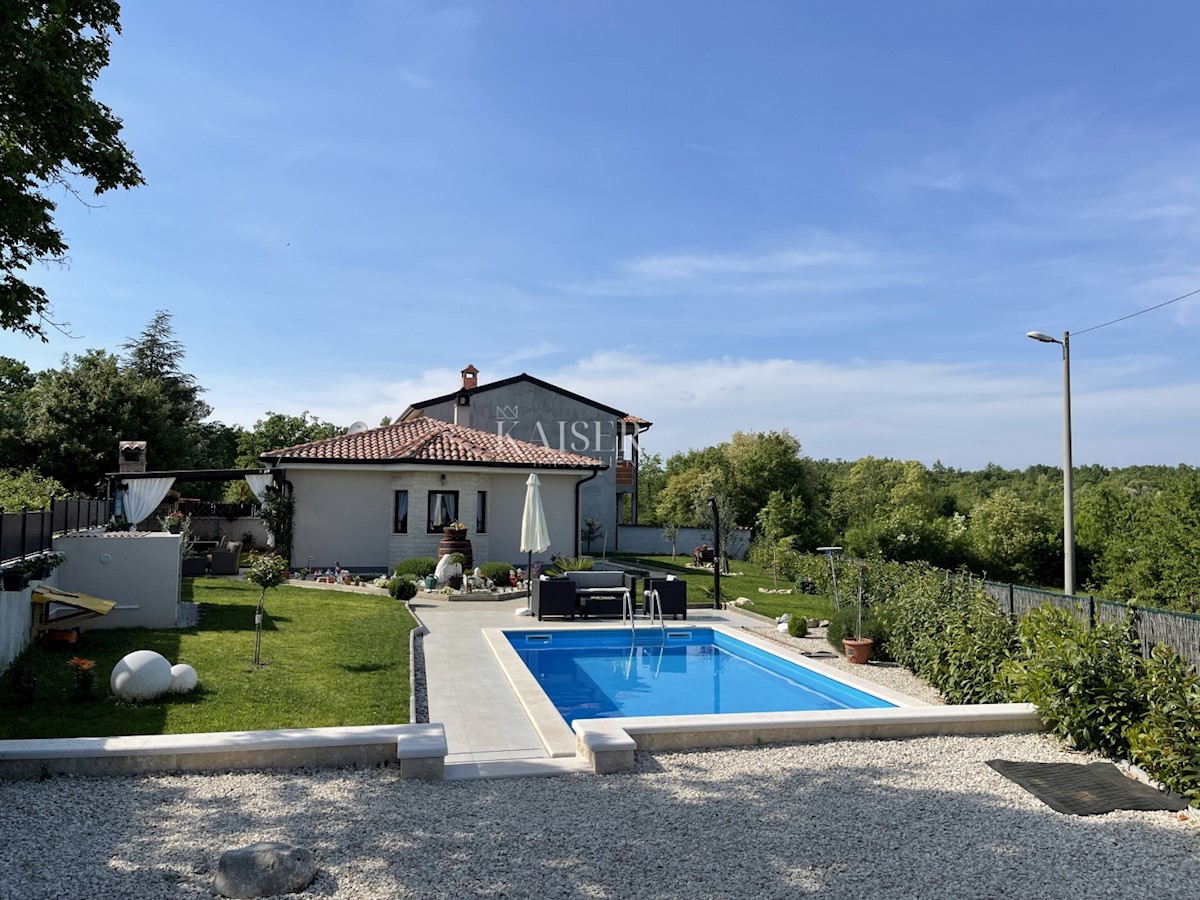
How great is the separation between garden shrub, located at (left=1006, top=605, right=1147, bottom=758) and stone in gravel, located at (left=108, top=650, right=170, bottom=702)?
9.09 metres

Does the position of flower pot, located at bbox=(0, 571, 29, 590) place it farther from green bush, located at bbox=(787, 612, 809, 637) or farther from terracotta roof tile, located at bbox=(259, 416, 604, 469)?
terracotta roof tile, located at bbox=(259, 416, 604, 469)

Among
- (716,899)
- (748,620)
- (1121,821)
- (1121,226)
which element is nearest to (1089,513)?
(1121,226)

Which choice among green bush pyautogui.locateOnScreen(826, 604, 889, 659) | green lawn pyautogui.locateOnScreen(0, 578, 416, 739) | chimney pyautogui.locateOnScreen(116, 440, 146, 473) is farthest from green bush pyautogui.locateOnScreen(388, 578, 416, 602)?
chimney pyautogui.locateOnScreen(116, 440, 146, 473)

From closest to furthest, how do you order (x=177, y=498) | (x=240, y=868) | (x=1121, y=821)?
(x=240, y=868) → (x=1121, y=821) → (x=177, y=498)

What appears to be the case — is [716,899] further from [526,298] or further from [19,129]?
[526,298]

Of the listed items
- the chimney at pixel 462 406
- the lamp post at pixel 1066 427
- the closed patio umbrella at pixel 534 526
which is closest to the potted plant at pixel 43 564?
the closed patio umbrella at pixel 534 526

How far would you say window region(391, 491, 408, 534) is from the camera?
2358 cm

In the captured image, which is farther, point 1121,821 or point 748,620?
point 748,620

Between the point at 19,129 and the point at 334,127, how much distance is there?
484 centimetres

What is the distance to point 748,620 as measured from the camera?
57.2 feet

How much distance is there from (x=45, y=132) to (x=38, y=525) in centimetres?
612

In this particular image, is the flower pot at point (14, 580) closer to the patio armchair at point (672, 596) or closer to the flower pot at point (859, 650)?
the patio armchair at point (672, 596)

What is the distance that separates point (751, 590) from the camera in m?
23.1

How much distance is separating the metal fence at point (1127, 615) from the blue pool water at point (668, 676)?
202 centimetres
